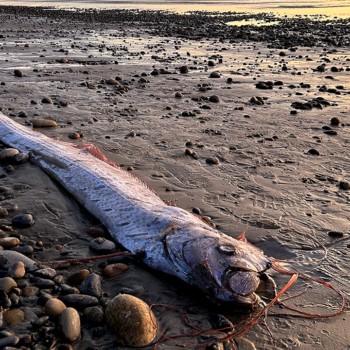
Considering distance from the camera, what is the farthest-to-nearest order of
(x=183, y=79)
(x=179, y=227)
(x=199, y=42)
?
(x=199, y=42) < (x=183, y=79) < (x=179, y=227)

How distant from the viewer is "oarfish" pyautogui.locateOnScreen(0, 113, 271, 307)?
3.40 meters

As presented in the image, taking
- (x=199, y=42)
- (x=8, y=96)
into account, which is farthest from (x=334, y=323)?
(x=199, y=42)

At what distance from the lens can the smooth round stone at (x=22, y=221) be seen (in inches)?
177

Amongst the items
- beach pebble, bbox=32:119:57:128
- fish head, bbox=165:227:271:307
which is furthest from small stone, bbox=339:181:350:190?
beach pebble, bbox=32:119:57:128

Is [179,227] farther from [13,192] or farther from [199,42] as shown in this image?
[199,42]

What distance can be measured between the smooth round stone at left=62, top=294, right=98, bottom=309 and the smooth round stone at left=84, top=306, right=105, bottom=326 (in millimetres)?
84

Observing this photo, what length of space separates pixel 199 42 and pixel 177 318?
2004cm

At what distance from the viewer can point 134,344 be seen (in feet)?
9.95

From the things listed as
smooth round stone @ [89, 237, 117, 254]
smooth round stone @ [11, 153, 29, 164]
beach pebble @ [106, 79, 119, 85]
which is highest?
smooth round stone @ [89, 237, 117, 254]

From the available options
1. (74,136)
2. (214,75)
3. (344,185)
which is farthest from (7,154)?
(214,75)

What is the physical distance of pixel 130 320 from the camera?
311 centimetres

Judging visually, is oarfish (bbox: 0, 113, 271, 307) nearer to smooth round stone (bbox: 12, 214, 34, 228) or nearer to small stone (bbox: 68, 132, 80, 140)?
smooth round stone (bbox: 12, 214, 34, 228)

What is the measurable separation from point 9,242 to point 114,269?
1.14m

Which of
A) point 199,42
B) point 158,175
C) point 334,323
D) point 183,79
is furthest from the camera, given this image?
point 199,42
